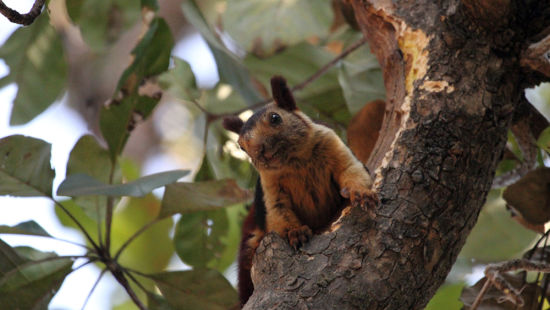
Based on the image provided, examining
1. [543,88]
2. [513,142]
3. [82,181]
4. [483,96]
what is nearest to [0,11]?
[82,181]

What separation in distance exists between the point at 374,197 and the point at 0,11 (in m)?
1.15

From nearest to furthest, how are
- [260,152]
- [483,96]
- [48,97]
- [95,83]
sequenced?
[483,96]
[260,152]
[48,97]
[95,83]

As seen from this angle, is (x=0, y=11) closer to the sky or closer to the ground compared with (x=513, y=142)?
closer to the sky

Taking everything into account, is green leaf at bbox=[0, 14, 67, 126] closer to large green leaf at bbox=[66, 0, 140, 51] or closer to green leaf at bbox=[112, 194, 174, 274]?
A: large green leaf at bbox=[66, 0, 140, 51]

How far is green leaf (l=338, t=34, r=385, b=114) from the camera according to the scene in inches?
104

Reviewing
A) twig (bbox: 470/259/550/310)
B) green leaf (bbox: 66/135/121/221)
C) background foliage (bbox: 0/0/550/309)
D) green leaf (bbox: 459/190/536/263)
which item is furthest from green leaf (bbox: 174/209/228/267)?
twig (bbox: 470/259/550/310)

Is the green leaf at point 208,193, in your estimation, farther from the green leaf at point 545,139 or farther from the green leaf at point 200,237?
the green leaf at point 545,139

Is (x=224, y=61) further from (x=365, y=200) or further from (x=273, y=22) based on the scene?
(x=365, y=200)

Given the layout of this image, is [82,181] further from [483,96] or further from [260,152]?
[483,96]

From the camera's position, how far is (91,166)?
2490 mm

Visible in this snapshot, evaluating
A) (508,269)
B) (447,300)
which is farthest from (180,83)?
(508,269)

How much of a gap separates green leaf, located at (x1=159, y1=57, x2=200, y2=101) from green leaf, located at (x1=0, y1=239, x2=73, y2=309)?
88 cm

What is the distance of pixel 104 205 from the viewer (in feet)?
8.36

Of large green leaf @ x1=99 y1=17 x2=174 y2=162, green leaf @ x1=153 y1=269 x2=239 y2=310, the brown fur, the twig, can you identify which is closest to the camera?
the twig
